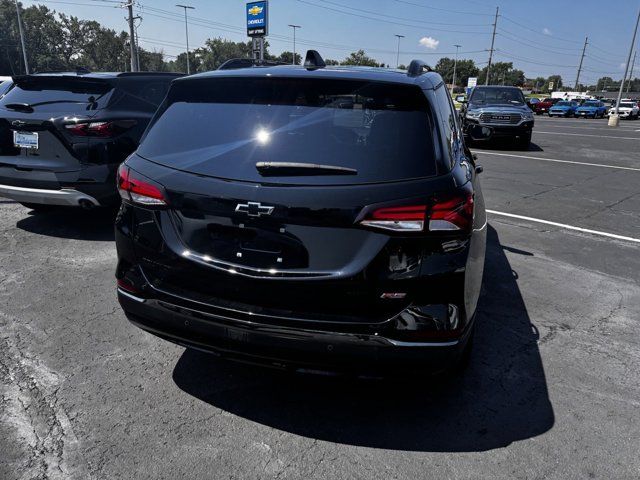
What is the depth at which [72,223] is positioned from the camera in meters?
5.84

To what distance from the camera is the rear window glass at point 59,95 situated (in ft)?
16.6

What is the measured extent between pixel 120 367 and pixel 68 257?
225 centimetres

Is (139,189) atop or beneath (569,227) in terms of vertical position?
atop

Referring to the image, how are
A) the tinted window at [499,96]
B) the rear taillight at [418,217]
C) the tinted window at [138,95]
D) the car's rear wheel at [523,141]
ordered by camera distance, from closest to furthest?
the rear taillight at [418,217] < the tinted window at [138,95] < the car's rear wheel at [523,141] < the tinted window at [499,96]

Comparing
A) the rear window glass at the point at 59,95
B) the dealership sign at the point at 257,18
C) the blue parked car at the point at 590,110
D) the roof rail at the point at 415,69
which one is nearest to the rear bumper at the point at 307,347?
the roof rail at the point at 415,69

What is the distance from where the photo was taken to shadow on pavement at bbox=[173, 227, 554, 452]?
8.07 feet

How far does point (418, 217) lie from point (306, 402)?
128cm

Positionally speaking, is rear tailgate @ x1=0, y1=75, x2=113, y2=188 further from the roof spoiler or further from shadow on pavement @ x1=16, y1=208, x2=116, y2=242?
the roof spoiler

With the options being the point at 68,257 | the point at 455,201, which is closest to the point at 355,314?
the point at 455,201

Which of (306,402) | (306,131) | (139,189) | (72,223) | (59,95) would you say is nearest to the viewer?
(306,131)

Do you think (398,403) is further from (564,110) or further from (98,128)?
(564,110)

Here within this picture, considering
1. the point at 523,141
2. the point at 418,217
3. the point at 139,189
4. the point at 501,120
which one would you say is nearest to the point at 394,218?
the point at 418,217

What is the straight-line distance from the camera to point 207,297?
2.38 metres

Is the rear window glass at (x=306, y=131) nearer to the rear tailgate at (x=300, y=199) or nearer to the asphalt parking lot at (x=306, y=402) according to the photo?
the rear tailgate at (x=300, y=199)
